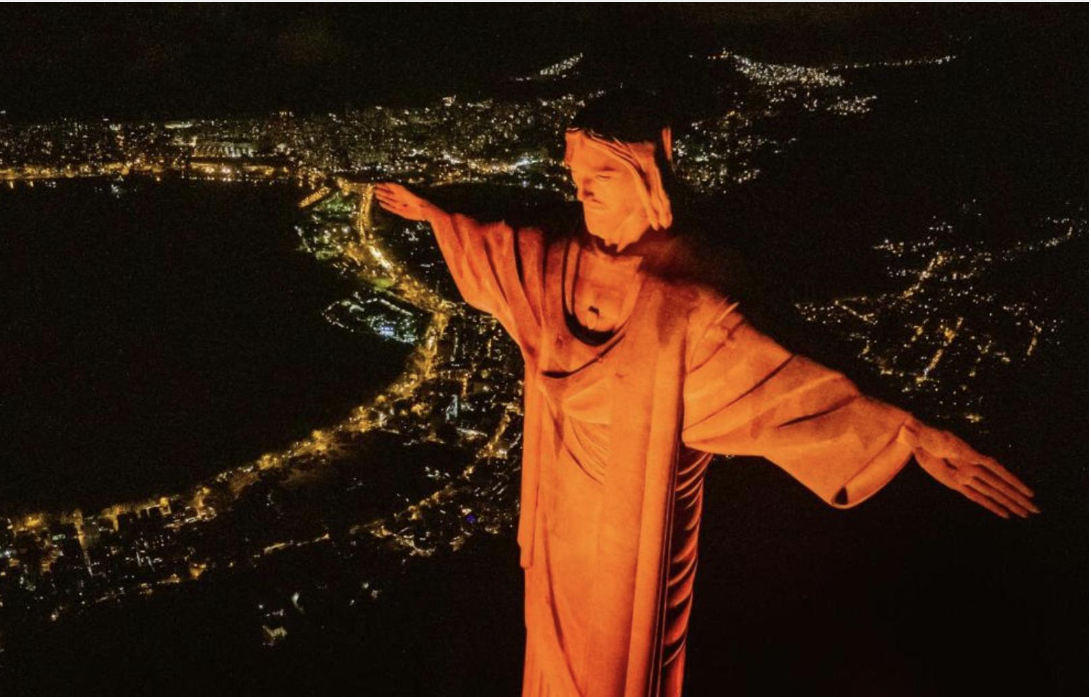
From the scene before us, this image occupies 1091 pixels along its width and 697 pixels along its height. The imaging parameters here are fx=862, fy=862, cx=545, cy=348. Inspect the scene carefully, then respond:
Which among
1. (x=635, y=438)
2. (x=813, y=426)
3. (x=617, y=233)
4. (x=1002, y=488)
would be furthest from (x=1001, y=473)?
(x=617, y=233)

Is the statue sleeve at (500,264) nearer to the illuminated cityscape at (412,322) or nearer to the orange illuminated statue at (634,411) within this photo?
the orange illuminated statue at (634,411)

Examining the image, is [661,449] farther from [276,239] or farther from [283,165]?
[283,165]

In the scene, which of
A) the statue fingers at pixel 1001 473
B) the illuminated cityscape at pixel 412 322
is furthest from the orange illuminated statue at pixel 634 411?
the illuminated cityscape at pixel 412 322

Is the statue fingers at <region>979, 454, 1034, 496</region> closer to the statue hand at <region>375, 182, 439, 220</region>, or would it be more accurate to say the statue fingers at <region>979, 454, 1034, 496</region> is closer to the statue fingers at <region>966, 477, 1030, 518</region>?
the statue fingers at <region>966, 477, 1030, 518</region>

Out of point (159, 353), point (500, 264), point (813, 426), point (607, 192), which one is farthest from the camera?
point (159, 353)

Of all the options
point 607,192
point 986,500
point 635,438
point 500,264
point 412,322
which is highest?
point 607,192

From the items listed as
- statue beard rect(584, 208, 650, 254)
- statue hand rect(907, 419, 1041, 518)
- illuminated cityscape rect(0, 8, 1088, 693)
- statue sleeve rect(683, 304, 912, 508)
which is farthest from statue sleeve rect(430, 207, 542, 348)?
statue hand rect(907, 419, 1041, 518)

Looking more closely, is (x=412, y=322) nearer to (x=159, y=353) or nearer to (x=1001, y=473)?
(x=159, y=353)
